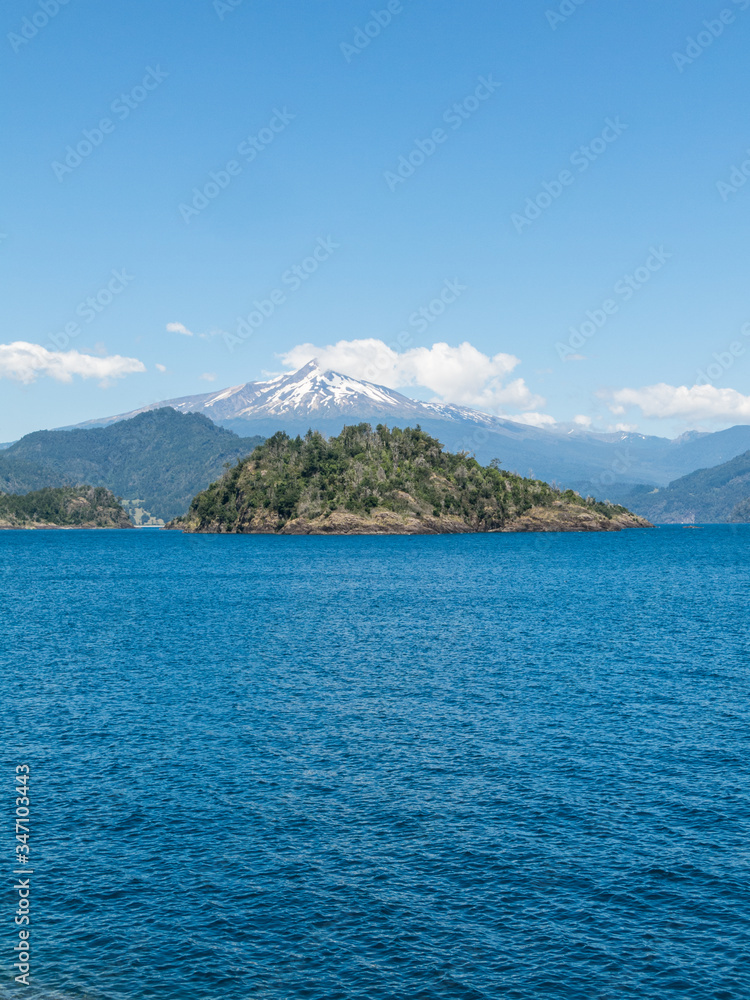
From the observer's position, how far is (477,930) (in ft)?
87.8

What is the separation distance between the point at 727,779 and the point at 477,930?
20.6 m

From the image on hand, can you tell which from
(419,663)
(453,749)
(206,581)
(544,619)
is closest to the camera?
(453,749)

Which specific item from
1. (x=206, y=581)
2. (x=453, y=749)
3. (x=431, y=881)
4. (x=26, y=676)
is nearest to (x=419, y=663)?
(x=453, y=749)

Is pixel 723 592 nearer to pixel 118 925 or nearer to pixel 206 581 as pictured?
pixel 206 581

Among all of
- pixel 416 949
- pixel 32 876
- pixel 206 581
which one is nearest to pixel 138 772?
pixel 32 876

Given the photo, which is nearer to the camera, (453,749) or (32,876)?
(32,876)

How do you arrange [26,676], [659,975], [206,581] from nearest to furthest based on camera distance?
[659,975] → [26,676] → [206,581]

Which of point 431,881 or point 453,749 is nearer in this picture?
point 431,881

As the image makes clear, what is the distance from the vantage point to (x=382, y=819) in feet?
118

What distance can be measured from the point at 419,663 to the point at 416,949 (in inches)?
1844

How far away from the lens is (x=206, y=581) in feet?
518

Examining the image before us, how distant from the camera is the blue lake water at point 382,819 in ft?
82.1

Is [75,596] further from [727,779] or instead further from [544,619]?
[727,779]

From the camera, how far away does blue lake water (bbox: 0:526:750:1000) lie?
25.0m
